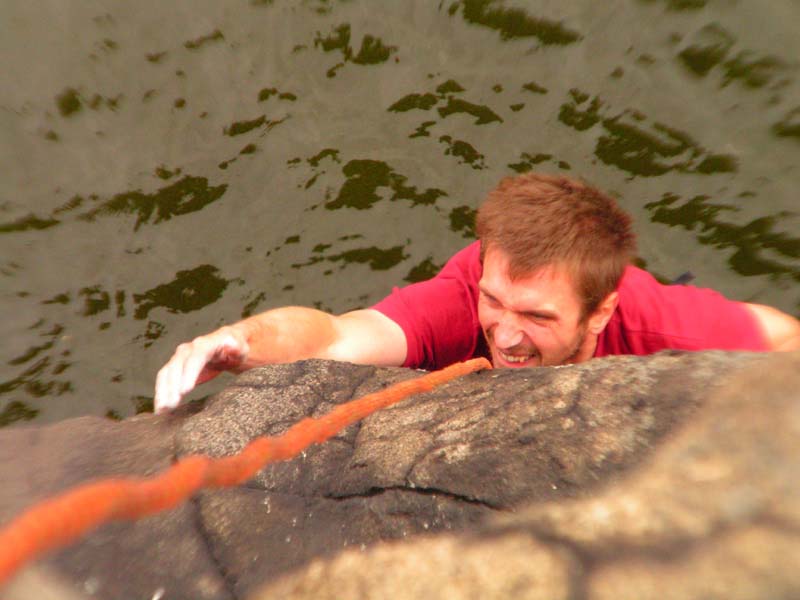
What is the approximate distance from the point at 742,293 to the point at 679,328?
1.28 m

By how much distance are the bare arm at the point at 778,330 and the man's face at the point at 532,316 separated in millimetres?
661

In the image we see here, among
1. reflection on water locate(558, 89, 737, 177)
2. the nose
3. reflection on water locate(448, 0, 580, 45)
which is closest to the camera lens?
the nose

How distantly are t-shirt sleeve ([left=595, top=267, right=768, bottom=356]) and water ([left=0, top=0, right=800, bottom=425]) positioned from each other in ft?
3.49

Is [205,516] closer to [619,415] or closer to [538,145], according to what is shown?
[619,415]

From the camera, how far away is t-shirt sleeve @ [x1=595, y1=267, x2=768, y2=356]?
2859mm

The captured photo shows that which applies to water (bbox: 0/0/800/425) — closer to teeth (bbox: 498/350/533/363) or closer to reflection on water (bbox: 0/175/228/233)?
reflection on water (bbox: 0/175/228/233)

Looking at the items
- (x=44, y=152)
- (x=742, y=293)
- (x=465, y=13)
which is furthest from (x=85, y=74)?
(x=742, y=293)

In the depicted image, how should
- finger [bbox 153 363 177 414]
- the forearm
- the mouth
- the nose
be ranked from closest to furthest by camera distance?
finger [bbox 153 363 177 414] < the forearm < the nose < the mouth

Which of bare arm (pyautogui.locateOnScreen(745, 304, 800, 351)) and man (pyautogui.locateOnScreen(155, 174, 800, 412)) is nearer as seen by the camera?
man (pyautogui.locateOnScreen(155, 174, 800, 412))

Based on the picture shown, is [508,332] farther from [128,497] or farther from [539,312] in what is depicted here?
[128,497]

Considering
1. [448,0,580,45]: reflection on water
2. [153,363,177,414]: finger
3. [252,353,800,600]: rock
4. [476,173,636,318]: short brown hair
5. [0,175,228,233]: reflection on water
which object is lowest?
[252,353,800,600]: rock

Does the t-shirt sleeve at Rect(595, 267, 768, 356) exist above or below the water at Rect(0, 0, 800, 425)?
below

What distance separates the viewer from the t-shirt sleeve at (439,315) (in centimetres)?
317

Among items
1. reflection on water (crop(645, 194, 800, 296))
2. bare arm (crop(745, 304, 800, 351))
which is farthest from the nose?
reflection on water (crop(645, 194, 800, 296))
